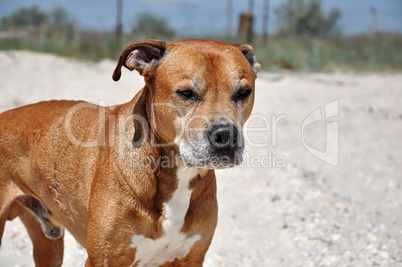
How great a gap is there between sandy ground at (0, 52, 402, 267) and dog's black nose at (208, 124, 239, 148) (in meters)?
2.09

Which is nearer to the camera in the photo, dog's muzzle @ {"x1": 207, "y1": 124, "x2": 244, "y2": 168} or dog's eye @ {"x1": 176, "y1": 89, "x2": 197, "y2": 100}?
Result: dog's muzzle @ {"x1": 207, "y1": 124, "x2": 244, "y2": 168}

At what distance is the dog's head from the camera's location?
2.87 metres

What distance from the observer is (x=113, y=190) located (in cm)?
301

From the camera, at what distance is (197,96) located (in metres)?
2.97

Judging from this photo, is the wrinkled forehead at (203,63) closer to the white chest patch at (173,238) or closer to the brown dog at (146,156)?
the brown dog at (146,156)

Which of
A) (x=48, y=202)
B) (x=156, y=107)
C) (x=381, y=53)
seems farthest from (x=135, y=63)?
(x=381, y=53)

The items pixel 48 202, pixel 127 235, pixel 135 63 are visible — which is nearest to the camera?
pixel 127 235

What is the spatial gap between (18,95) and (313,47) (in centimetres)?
948

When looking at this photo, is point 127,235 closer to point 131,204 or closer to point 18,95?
point 131,204

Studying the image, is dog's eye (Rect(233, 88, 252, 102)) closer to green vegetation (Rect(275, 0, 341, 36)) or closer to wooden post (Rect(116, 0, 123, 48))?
wooden post (Rect(116, 0, 123, 48))

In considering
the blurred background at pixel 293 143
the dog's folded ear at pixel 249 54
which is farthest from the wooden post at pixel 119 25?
the dog's folded ear at pixel 249 54

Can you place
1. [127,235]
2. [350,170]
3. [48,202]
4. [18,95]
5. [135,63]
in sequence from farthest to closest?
[18,95] → [350,170] → [48,202] → [135,63] → [127,235]

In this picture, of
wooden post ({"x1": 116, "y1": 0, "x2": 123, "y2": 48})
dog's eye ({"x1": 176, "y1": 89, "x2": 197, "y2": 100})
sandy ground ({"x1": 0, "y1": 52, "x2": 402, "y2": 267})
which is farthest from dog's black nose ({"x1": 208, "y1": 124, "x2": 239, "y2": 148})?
wooden post ({"x1": 116, "y1": 0, "x2": 123, "y2": 48})

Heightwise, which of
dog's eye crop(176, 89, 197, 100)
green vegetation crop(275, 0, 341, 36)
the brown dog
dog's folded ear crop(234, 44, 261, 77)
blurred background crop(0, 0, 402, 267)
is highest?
dog's folded ear crop(234, 44, 261, 77)
